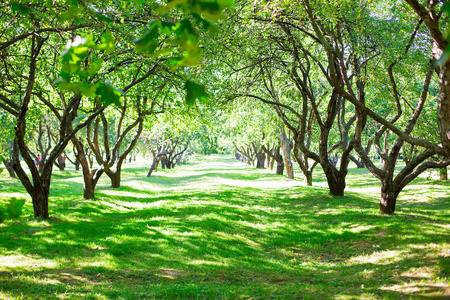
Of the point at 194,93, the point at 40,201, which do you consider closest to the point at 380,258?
the point at 194,93

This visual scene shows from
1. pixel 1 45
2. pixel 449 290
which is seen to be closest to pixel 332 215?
pixel 449 290

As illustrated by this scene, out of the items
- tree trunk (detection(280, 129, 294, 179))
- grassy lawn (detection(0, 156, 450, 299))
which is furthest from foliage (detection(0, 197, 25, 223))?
tree trunk (detection(280, 129, 294, 179))

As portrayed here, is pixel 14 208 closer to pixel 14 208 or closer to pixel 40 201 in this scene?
pixel 14 208

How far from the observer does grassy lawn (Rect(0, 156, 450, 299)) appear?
5.98 meters

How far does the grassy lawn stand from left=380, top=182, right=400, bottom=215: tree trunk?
1.02 ft

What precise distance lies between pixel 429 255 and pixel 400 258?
0.57 meters

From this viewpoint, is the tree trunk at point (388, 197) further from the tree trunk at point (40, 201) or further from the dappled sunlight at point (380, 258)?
the tree trunk at point (40, 201)

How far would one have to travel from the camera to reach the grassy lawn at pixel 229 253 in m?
5.98

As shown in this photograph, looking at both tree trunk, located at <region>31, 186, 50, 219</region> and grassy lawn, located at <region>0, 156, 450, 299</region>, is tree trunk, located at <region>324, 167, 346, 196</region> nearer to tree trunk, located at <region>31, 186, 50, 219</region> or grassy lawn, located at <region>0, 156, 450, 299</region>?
grassy lawn, located at <region>0, 156, 450, 299</region>

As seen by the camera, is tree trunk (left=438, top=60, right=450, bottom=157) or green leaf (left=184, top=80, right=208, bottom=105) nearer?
green leaf (left=184, top=80, right=208, bottom=105)

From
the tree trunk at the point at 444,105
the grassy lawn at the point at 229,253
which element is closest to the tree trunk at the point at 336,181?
the grassy lawn at the point at 229,253

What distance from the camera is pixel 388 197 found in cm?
1206

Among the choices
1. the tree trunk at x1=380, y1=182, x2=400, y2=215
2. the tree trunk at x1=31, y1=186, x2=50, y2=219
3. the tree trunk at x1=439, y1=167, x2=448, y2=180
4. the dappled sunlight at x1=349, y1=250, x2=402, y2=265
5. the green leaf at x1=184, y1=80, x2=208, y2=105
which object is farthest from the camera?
the tree trunk at x1=439, y1=167, x2=448, y2=180

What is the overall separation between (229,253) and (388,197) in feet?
20.4
